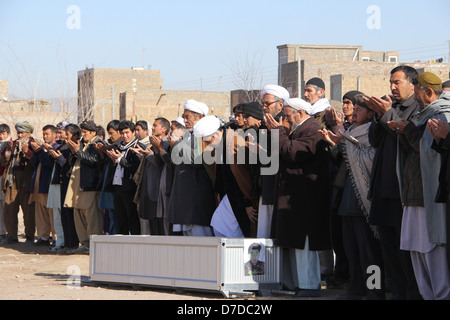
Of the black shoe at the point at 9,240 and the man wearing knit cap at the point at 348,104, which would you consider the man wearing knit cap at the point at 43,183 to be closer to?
the black shoe at the point at 9,240

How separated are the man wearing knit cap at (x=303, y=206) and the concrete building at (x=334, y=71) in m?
38.0

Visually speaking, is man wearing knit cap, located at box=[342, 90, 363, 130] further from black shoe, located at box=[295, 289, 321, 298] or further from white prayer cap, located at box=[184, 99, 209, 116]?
black shoe, located at box=[295, 289, 321, 298]

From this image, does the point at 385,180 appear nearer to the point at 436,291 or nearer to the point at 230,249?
the point at 436,291

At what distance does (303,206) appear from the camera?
7.66m

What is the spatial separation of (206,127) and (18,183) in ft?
23.1

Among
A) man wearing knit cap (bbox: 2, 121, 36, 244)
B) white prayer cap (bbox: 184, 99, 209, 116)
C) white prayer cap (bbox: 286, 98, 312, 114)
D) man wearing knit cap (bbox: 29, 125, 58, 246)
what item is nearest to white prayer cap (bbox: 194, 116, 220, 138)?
white prayer cap (bbox: 184, 99, 209, 116)

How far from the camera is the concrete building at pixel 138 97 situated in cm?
6688

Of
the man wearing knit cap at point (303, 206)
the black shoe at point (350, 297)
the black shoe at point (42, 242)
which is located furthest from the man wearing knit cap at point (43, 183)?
the black shoe at point (350, 297)

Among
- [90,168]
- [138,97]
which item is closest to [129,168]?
[90,168]

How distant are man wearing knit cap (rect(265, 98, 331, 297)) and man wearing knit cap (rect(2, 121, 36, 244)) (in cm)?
739

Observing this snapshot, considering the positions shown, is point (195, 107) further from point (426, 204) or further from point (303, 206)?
point (426, 204)

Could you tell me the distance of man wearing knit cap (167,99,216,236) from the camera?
8688 millimetres

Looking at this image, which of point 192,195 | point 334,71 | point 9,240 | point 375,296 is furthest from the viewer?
point 334,71
